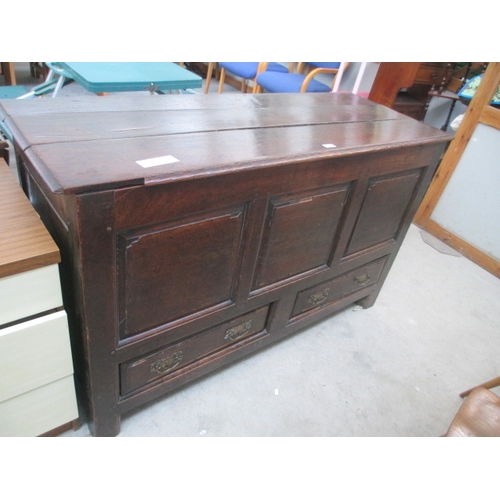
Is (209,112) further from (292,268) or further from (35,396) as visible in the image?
(35,396)

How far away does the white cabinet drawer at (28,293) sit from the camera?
0.74 m

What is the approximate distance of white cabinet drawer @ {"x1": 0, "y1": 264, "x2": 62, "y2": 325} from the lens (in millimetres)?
742

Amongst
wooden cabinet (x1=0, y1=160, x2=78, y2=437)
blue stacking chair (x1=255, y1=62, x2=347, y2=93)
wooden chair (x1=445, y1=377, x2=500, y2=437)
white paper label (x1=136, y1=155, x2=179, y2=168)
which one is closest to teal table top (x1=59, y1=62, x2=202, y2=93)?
blue stacking chair (x1=255, y1=62, x2=347, y2=93)

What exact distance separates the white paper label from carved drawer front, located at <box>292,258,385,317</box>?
2.43 feet

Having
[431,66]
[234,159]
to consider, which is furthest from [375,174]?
[431,66]

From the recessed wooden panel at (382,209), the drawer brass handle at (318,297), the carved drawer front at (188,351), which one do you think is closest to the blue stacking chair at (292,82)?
the recessed wooden panel at (382,209)

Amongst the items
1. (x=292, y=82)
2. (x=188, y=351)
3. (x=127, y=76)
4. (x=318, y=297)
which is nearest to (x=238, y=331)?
(x=188, y=351)

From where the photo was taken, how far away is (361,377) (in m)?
1.47

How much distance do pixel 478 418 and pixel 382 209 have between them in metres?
0.76

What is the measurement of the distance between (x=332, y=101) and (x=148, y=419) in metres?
1.33

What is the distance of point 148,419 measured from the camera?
3.95 ft

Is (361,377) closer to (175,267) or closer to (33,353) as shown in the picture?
(175,267)

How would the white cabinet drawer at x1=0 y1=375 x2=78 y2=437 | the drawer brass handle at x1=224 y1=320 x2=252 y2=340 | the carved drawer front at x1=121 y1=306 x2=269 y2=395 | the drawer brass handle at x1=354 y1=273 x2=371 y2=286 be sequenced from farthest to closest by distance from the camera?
the drawer brass handle at x1=354 y1=273 x2=371 y2=286
the drawer brass handle at x1=224 y1=320 x2=252 y2=340
the carved drawer front at x1=121 y1=306 x2=269 y2=395
the white cabinet drawer at x1=0 y1=375 x2=78 y2=437

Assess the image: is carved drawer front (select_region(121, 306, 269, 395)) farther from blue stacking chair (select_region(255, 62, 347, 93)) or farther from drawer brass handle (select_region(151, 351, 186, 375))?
blue stacking chair (select_region(255, 62, 347, 93))
